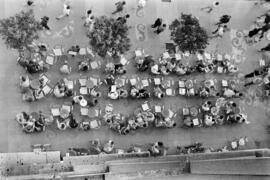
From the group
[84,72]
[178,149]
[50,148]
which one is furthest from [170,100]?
[50,148]

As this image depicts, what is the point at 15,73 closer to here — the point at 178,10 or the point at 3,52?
the point at 3,52

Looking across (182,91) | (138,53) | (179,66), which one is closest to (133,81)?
(138,53)

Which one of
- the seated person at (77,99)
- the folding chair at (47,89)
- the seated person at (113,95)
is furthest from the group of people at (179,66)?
the folding chair at (47,89)

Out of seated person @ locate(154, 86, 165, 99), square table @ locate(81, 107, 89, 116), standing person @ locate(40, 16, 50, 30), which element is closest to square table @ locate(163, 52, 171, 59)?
seated person @ locate(154, 86, 165, 99)

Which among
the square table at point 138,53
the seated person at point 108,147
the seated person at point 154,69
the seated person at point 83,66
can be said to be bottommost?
the seated person at point 108,147

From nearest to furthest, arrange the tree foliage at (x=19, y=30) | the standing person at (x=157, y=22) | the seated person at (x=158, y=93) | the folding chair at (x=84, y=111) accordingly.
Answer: the tree foliage at (x=19, y=30), the folding chair at (x=84, y=111), the seated person at (x=158, y=93), the standing person at (x=157, y=22)

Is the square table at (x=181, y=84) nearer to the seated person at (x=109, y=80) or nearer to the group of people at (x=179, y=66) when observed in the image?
the group of people at (x=179, y=66)
